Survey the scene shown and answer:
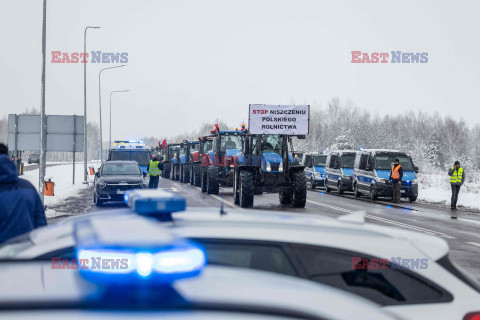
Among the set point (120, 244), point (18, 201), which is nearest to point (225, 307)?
point (120, 244)

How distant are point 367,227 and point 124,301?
8.25ft

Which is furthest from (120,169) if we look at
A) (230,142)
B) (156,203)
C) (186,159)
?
(156,203)

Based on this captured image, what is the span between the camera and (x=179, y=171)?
137ft

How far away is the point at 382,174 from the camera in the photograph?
2738 centimetres

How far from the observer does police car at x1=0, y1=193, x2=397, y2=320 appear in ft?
4.26

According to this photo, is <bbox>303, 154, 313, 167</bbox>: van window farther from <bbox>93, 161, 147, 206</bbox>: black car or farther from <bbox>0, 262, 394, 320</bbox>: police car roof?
<bbox>0, 262, 394, 320</bbox>: police car roof

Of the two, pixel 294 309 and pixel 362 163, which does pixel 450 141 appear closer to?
pixel 362 163

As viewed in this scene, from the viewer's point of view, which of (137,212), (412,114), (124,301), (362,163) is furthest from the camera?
(412,114)

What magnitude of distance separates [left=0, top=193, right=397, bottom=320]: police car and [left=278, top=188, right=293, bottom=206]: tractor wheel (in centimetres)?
2069

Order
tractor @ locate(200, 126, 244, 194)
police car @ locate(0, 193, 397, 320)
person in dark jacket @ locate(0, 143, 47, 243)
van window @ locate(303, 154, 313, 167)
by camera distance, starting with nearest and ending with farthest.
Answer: police car @ locate(0, 193, 397, 320)
person in dark jacket @ locate(0, 143, 47, 243)
tractor @ locate(200, 126, 244, 194)
van window @ locate(303, 154, 313, 167)

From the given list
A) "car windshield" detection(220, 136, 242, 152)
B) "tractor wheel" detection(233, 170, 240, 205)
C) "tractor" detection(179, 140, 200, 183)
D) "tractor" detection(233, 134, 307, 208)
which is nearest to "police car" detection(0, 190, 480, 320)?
"tractor" detection(233, 134, 307, 208)

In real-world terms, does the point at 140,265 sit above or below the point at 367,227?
above

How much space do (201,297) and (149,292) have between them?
120 millimetres

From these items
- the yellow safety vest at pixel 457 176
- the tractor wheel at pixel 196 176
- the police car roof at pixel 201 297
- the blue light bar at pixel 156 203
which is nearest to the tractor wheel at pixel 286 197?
the yellow safety vest at pixel 457 176
